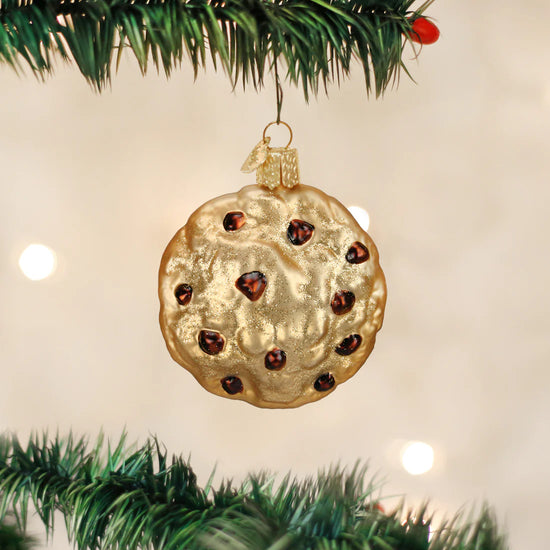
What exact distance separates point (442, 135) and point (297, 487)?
2.28ft

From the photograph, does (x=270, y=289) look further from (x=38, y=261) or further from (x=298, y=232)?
(x=38, y=261)

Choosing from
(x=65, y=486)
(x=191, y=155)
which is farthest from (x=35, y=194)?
(x=65, y=486)

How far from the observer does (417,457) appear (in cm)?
116

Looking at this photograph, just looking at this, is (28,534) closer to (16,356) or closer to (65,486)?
(65,486)

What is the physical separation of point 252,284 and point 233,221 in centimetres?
6

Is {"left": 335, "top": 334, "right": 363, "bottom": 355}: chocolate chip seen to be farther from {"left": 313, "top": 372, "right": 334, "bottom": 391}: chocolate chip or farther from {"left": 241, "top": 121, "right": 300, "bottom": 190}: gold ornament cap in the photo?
{"left": 241, "top": 121, "right": 300, "bottom": 190}: gold ornament cap

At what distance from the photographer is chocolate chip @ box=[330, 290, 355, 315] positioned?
633mm

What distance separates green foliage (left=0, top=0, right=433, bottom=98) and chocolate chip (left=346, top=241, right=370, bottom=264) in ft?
0.49

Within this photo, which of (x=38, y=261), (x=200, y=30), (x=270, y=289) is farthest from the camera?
(x=38, y=261)

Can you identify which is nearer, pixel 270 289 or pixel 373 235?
pixel 270 289

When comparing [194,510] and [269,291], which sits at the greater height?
[269,291]

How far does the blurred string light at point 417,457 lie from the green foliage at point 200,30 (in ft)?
2.43

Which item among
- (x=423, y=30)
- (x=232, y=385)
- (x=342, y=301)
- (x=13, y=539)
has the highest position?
(x=423, y=30)

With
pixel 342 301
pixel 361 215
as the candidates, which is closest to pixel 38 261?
pixel 361 215
